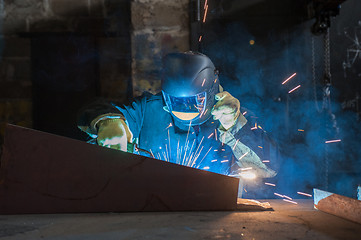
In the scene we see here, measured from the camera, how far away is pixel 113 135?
196 centimetres

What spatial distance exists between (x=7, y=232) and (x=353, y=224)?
127cm

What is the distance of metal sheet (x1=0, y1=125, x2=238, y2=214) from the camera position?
134 centimetres

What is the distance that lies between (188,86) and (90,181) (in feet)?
3.46

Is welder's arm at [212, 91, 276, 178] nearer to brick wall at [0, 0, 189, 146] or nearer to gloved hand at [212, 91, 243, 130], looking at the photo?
gloved hand at [212, 91, 243, 130]

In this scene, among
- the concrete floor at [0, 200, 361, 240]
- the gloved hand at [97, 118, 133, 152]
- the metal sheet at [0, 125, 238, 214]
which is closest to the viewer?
the concrete floor at [0, 200, 361, 240]

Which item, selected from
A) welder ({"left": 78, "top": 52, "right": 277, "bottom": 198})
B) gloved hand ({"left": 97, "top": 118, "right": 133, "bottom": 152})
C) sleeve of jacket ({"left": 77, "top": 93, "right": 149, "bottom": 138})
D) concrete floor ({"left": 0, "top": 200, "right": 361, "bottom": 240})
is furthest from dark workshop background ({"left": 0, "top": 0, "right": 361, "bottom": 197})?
concrete floor ({"left": 0, "top": 200, "right": 361, "bottom": 240})

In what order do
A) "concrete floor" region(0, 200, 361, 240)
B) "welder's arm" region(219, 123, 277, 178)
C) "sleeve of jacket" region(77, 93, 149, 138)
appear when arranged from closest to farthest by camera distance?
"concrete floor" region(0, 200, 361, 240), "sleeve of jacket" region(77, 93, 149, 138), "welder's arm" region(219, 123, 277, 178)

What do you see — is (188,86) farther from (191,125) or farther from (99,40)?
(99,40)

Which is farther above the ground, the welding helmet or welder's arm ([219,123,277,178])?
the welding helmet

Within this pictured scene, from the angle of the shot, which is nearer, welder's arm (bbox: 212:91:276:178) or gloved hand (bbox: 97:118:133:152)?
gloved hand (bbox: 97:118:133:152)

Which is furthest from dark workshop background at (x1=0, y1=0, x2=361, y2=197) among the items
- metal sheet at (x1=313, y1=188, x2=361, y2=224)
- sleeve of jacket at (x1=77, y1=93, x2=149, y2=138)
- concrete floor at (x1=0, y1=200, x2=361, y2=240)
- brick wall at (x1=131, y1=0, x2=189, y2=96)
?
concrete floor at (x1=0, y1=200, x2=361, y2=240)

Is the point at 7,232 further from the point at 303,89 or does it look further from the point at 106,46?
the point at 303,89

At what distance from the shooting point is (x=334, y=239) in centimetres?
97

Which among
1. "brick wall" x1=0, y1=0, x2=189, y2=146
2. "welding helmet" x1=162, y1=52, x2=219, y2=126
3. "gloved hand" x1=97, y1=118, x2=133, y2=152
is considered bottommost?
"gloved hand" x1=97, y1=118, x2=133, y2=152
